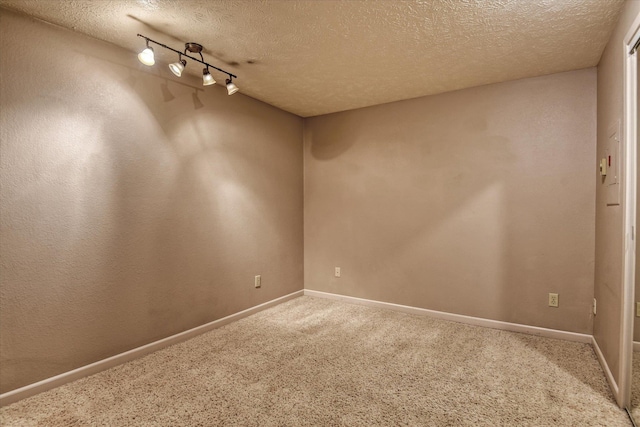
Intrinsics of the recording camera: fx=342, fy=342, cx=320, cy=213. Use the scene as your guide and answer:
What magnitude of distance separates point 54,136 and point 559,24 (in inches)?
133

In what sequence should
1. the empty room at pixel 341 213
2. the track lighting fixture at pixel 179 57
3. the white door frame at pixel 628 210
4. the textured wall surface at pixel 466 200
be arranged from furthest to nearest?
the textured wall surface at pixel 466 200 < the track lighting fixture at pixel 179 57 < the empty room at pixel 341 213 < the white door frame at pixel 628 210

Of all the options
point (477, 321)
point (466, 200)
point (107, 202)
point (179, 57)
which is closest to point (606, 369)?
point (477, 321)

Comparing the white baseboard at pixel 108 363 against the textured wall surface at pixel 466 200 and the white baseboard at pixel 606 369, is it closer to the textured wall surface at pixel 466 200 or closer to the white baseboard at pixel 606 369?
the textured wall surface at pixel 466 200

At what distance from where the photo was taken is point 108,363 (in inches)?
98.5

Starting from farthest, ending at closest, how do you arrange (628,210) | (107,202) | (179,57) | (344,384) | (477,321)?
1. (477,321)
2. (179,57)
3. (107,202)
4. (344,384)
5. (628,210)

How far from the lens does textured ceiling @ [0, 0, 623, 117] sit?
2.05 m

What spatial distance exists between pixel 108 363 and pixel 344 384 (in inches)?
68.0

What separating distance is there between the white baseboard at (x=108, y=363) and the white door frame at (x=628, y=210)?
305 cm

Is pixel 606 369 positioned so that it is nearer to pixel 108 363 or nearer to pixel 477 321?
pixel 477 321

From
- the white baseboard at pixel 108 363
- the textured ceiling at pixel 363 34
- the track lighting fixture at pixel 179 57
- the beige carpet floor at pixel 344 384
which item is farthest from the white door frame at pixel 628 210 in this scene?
the white baseboard at pixel 108 363

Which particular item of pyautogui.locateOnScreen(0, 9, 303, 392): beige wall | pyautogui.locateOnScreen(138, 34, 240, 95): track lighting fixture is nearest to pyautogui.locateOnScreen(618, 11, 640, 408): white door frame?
pyautogui.locateOnScreen(138, 34, 240, 95): track lighting fixture

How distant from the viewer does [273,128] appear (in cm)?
403

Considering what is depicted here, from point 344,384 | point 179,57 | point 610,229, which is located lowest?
point 344,384

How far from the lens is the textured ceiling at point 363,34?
2.05m
